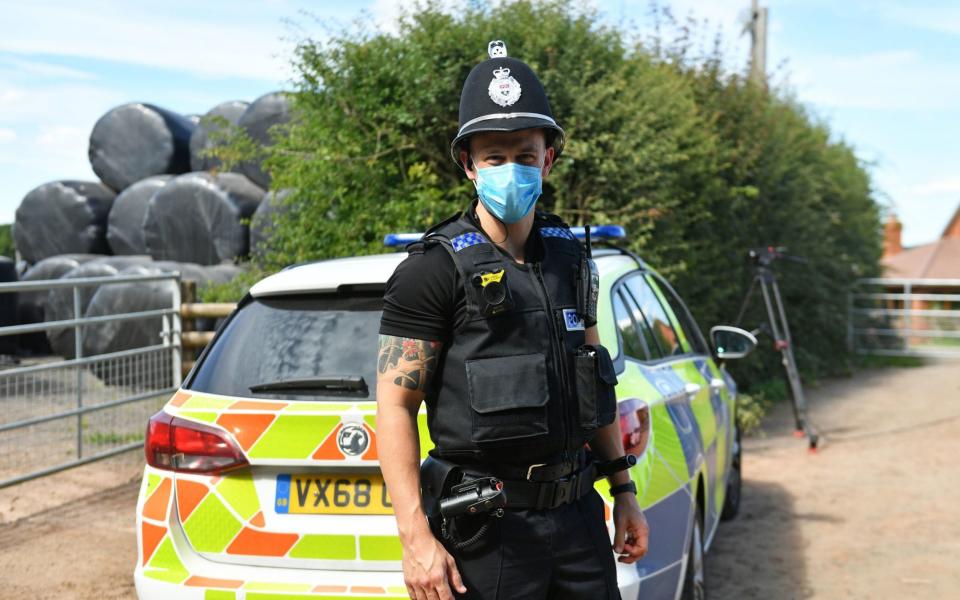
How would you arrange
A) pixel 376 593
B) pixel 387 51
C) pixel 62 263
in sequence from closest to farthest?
pixel 376 593
pixel 387 51
pixel 62 263

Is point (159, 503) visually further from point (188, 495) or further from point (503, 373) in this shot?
point (503, 373)

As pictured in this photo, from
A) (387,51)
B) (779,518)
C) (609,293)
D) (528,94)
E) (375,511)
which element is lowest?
(779,518)

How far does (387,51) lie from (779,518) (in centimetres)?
442

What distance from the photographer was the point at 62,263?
1468 centimetres

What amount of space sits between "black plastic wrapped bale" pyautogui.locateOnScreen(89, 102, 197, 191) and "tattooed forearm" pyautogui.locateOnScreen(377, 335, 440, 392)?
14.5 m

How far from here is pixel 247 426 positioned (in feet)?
10.7

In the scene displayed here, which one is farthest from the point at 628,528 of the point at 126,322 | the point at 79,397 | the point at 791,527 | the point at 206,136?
the point at 206,136

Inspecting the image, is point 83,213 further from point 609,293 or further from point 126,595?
point 609,293

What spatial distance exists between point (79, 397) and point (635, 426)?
4.96 metres

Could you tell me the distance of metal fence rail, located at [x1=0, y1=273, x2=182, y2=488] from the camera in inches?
258

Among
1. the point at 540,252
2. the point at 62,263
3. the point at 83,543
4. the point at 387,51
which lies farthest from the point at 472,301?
the point at 62,263

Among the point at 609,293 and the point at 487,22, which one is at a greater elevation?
the point at 487,22

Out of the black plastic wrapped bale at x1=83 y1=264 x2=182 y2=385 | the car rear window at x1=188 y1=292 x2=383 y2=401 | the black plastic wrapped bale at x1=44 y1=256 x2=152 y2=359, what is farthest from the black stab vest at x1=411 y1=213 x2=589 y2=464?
the black plastic wrapped bale at x1=44 y1=256 x2=152 y2=359

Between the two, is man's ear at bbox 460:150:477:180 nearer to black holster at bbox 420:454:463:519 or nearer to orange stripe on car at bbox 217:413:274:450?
black holster at bbox 420:454:463:519
